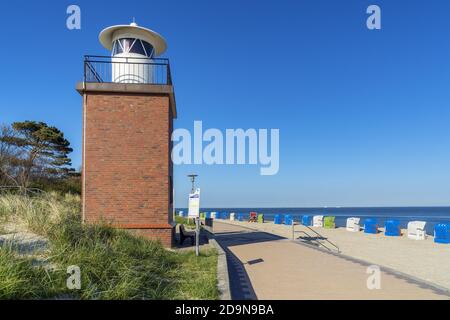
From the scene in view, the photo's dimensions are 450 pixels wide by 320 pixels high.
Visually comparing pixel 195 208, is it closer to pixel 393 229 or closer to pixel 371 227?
pixel 393 229

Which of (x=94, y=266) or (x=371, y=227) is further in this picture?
(x=371, y=227)

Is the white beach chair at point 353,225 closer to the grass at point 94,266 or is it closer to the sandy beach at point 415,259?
the sandy beach at point 415,259

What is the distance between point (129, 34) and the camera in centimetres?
1191

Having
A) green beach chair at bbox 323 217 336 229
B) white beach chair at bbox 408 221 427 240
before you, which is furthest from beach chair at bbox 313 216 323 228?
white beach chair at bbox 408 221 427 240

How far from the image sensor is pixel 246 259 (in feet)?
37.1

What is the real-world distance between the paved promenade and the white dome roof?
318 inches

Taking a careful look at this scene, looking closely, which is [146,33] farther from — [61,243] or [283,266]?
[283,266]

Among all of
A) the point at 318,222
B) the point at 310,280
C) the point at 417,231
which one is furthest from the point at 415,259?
the point at 318,222

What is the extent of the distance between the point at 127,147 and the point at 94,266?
5.99 m

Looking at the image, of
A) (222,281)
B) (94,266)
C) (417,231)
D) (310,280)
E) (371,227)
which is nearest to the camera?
(94,266)

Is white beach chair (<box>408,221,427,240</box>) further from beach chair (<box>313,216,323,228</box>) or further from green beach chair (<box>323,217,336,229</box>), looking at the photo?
beach chair (<box>313,216,323,228</box>)

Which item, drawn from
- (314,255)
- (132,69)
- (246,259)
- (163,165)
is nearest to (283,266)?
(246,259)

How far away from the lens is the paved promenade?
6883 mm
